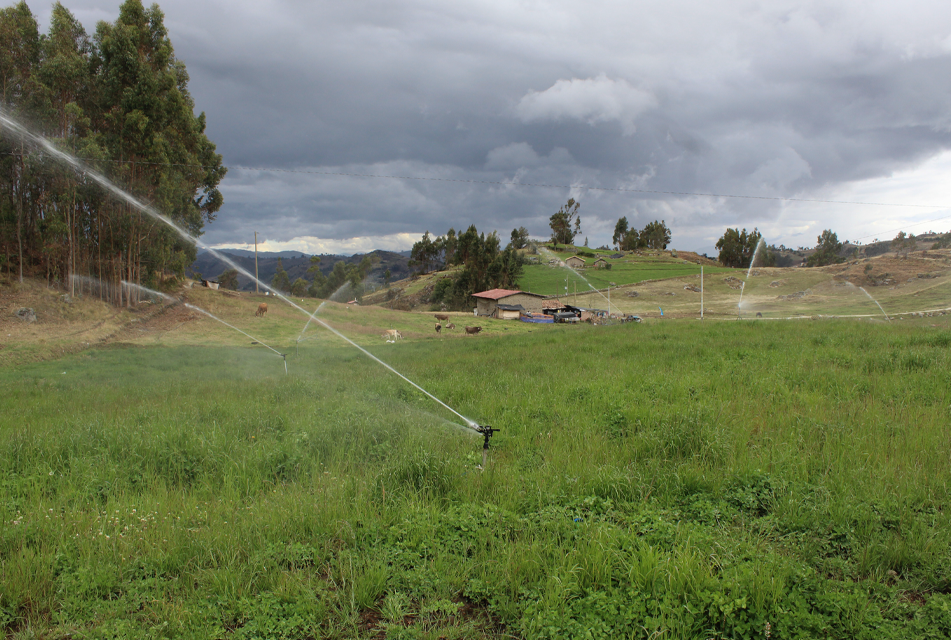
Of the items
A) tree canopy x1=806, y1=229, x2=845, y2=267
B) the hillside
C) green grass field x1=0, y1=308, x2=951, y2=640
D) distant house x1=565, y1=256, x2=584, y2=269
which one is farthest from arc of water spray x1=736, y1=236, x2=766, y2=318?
green grass field x1=0, y1=308, x2=951, y2=640

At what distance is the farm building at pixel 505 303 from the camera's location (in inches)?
2953

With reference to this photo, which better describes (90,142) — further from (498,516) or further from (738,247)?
(738,247)

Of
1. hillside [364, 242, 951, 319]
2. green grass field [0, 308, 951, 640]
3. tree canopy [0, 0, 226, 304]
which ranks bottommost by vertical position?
green grass field [0, 308, 951, 640]

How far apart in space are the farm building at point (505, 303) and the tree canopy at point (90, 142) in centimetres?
4841

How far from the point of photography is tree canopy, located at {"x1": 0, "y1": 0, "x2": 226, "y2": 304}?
31250mm

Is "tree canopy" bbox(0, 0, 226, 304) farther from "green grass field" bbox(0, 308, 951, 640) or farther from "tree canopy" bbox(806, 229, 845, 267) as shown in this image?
"tree canopy" bbox(806, 229, 845, 267)

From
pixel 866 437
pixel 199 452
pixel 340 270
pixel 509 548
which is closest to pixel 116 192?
pixel 199 452

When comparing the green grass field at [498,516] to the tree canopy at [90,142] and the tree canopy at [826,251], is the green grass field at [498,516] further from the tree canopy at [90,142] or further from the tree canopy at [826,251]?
the tree canopy at [826,251]

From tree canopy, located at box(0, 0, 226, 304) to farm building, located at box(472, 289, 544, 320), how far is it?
4841 centimetres

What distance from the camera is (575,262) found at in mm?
139500

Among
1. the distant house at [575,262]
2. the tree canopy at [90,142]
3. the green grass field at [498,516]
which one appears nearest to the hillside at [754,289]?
the distant house at [575,262]

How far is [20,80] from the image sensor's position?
3238 cm

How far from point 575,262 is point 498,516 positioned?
13982 cm

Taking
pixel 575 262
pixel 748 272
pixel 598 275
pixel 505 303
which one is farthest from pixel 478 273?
pixel 748 272
